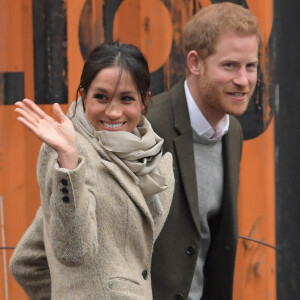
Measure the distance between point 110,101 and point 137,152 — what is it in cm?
17

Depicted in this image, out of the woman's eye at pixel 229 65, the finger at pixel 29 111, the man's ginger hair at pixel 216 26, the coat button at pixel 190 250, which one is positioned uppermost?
the man's ginger hair at pixel 216 26

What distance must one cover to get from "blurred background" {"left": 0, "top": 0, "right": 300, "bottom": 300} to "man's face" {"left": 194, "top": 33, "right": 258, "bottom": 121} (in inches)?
23.8

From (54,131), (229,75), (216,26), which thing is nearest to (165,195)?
(54,131)

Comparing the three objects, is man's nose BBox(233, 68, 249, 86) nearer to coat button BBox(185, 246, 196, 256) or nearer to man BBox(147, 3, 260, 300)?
man BBox(147, 3, 260, 300)

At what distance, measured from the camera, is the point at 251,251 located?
3.99 meters

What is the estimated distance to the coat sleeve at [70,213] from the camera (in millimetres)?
2178

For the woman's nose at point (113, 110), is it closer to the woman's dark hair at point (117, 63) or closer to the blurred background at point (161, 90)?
the woman's dark hair at point (117, 63)

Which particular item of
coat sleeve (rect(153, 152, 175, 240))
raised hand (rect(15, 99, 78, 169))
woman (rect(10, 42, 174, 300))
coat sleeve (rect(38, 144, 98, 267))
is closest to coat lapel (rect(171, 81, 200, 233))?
coat sleeve (rect(153, 152, 175, 240))

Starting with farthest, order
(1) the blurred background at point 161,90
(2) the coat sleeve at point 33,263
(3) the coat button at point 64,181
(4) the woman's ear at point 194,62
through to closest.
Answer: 1. (1) the blurred background at point 161,90
2. (4) the woman's ear at point 194,62
3. (2) the coat sleeve at point 33,263
4. (3) the coat button at point 64,181

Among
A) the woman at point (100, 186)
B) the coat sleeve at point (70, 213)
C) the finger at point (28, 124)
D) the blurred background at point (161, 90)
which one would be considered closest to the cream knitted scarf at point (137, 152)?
the woman at point (100, 186)

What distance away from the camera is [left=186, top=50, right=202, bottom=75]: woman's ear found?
3287 millimetres

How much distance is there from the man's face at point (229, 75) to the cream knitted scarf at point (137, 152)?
666 millimetres

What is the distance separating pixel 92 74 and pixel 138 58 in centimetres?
17

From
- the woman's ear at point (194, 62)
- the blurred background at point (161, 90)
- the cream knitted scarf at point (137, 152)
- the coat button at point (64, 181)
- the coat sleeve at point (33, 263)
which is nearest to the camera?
the coat button at point (64, 181)
